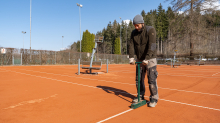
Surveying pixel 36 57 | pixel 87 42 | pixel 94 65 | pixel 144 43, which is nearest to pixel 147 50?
pixel 144 43

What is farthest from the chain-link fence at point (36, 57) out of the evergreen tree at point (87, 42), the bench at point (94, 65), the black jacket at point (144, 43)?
the evergreen tree at point (87, 42)

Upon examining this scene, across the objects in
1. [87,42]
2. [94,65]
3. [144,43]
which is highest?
[87,42]

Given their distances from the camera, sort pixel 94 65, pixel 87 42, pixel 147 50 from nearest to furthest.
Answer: pixel 147 50 → pixel 94 65 → pixel 87 42

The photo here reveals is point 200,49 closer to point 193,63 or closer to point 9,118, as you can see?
point 193,63

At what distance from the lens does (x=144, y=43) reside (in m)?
3.65

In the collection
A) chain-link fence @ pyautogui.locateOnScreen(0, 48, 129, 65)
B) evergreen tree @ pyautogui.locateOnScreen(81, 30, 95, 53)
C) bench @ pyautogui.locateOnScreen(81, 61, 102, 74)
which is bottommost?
bench @ pyautogui.locateOnScreen(81, 61, 102, 74)

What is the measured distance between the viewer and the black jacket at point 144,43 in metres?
3.46

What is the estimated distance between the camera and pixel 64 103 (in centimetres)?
384

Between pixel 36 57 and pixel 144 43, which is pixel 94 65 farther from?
pixel 36 57

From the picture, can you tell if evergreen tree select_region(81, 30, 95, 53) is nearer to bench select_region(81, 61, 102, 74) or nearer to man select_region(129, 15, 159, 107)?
bench select_region(81, 61, 102, 74)

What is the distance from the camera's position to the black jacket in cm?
346

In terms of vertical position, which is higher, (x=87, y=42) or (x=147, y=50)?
(x=87, y=42)

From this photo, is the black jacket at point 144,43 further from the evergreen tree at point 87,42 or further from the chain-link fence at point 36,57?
the evergreen tree at point 87,42

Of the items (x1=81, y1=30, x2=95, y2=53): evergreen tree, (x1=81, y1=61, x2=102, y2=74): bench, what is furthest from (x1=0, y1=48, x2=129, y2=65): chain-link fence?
(x1=81, y1=30, x2=95, y2=53): evergreen tree
